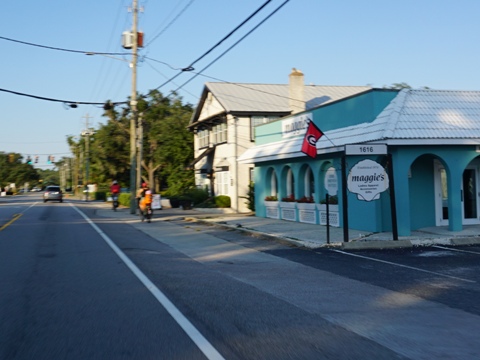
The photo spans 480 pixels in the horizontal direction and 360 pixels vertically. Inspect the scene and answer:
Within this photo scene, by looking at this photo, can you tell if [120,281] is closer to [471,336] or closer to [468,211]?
[471,336]

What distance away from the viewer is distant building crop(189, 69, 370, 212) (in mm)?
34188

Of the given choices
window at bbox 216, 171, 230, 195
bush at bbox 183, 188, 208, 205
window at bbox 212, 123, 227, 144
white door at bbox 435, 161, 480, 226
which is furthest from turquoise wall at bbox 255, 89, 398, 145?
bush at bbox 183, 188, 208, 205

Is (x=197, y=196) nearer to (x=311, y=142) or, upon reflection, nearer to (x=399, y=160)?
(x=311, y=142)

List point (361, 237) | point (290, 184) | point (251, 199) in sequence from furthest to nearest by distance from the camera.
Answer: point (251, 199) → point (290, 184) → point (361, 237)

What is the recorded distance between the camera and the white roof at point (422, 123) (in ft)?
56.5

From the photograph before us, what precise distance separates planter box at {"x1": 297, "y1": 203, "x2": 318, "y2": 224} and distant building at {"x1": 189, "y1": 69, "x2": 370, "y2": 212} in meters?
9.85

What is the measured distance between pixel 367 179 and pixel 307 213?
6.86 meters

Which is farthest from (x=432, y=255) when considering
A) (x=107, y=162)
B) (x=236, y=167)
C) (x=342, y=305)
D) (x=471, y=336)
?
(x=107, y=162)

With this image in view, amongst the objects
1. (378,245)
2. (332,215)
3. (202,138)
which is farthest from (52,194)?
(378,245)

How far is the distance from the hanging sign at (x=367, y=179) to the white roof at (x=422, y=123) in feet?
3.79

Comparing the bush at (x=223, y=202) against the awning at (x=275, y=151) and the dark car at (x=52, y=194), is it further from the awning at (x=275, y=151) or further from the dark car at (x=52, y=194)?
the dark car at (x=52, y=194)

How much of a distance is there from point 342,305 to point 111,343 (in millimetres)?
3694

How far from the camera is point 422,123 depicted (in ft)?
58.9

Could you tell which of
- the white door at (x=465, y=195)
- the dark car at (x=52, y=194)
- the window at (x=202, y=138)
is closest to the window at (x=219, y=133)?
the window at (x=202, y=138)
